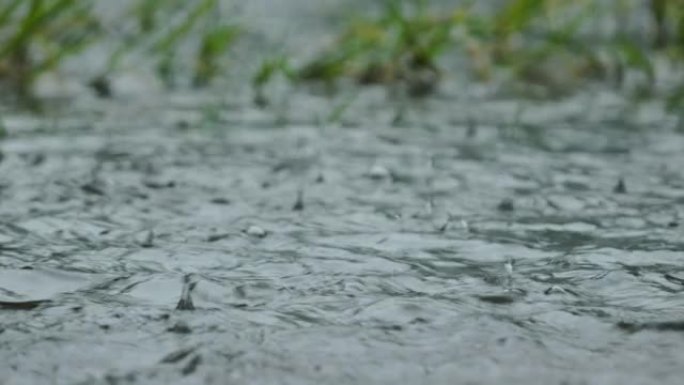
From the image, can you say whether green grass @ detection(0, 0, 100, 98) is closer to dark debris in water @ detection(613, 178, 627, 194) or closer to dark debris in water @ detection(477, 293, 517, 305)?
dark debris in water @ detection(613, 178, 627, 194)

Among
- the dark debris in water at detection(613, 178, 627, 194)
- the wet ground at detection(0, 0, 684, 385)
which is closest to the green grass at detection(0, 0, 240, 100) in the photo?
the wet ground at detection(0, 0, 684, 385)

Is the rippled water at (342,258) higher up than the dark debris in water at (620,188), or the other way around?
the dark debris in water at (620,188)

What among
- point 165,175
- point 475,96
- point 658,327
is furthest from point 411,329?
point 475,96

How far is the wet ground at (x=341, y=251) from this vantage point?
5.37 feet

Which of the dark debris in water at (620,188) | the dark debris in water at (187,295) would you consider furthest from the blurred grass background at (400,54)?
the dark debris in water at (187,295)

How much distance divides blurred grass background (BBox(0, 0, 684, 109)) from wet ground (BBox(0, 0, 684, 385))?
0.79m

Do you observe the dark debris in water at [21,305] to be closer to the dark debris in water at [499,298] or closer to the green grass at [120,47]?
the dark debris in water at [499,298]

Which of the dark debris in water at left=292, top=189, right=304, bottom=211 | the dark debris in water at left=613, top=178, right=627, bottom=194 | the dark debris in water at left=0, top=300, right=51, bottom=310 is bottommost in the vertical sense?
the dark debris in water at left=0, top=300, right=51, bottom=310

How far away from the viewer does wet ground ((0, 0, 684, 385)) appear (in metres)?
1.64

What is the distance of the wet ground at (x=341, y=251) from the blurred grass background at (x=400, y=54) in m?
0.79

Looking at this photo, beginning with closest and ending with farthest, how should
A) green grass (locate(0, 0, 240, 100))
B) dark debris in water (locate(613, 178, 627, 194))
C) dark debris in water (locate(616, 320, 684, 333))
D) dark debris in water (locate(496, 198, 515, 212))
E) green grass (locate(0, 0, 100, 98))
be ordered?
1. dark debris in water (locate(616, 320, 684, 333))
2. dark debris in water (locate(496, 198, 515, 212))
3. dark debris in water (locate(613, 178, 627, 194))
4. green grass (locate(0, 0, 100, 98))
5. green grass (locate(0, 0, 240, 100))

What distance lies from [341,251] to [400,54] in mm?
2741

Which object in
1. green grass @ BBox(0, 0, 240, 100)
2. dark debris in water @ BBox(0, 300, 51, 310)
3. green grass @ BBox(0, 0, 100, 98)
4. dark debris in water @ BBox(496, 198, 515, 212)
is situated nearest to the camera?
dark debris in water @ BBox(0, 300, 51, 310)

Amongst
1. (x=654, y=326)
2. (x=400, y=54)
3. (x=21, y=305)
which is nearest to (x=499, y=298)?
(x=654, y=326)
